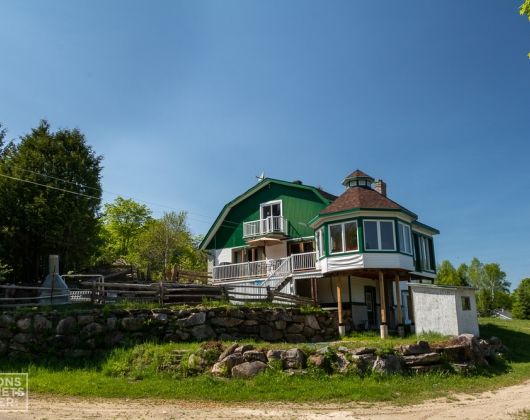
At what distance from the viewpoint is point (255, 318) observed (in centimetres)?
1980

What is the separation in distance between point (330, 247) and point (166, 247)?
112ft

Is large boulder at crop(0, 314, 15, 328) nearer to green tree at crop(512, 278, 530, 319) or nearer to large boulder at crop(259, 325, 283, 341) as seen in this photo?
large boulder at crop(259, 325, 283, 341)

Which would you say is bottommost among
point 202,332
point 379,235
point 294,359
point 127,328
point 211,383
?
point 211,383

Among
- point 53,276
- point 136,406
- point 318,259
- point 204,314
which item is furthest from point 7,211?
point 136,406

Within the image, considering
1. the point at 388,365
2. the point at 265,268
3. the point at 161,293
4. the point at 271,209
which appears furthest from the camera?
the point at 271,209

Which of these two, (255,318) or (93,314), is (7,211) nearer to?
(93,314)

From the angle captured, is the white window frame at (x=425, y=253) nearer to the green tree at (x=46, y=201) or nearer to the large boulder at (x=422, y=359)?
the large boulder at (x=422, y=359)

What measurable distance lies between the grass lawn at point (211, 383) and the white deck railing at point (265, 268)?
973 cm

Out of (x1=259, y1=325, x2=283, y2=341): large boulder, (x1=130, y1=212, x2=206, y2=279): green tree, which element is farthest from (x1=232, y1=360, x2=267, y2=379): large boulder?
(x1=130, y1=212, x2=206, y2=279): green tree

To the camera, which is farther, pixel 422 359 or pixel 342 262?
pixel 342 262

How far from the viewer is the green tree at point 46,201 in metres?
27.5

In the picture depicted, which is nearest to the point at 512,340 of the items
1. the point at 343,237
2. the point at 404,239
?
the point at 404,239

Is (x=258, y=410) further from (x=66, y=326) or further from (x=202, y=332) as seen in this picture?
(x=66, y=326)

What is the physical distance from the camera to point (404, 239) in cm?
2380
